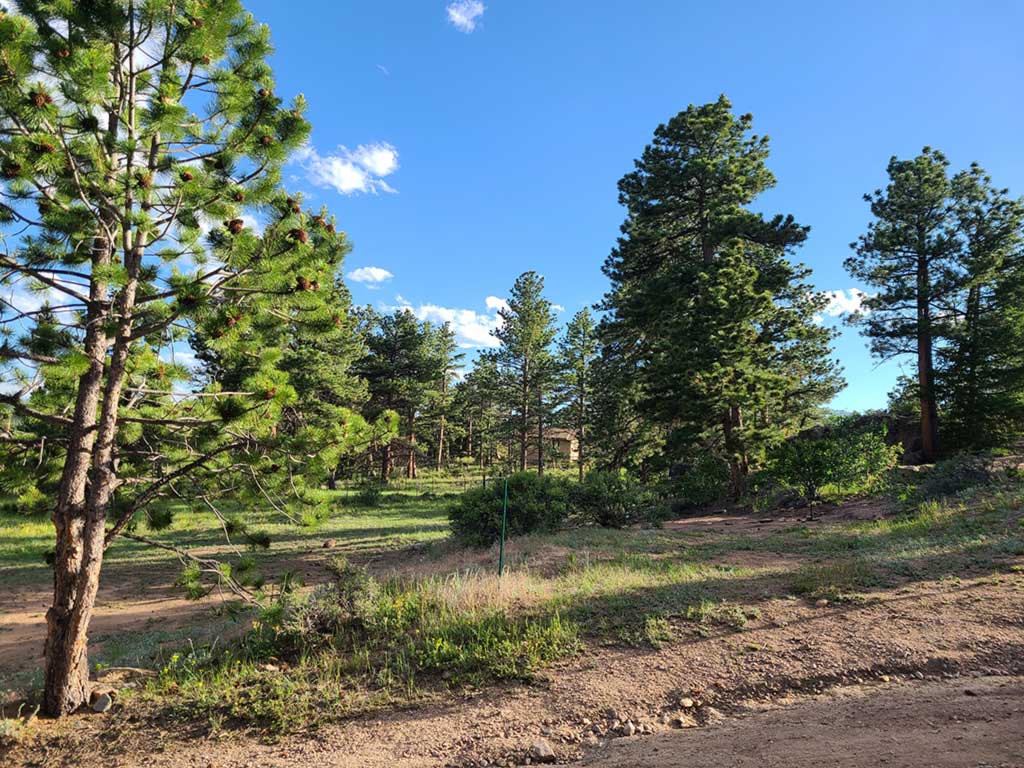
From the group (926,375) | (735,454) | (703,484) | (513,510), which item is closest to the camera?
(513,510)

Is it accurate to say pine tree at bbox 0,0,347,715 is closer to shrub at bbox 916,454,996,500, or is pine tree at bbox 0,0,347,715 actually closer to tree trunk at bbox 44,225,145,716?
tree trunk at bbox 44,225,145,716

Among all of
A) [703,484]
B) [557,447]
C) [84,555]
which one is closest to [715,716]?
[84,555]

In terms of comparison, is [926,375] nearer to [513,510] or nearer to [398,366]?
[513,510]

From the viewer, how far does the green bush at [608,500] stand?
13.4 m

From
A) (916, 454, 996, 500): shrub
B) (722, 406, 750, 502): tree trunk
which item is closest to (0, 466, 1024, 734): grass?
(916, 454, 996, 500): shrub

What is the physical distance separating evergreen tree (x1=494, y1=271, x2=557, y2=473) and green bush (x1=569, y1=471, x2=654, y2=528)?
61.6ft

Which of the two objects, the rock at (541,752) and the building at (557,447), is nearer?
the rock at (541,752)

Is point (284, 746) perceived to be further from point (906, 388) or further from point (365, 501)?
point (906, 388)

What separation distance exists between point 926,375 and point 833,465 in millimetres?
9600

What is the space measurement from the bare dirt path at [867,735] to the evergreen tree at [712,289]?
39.0 feet

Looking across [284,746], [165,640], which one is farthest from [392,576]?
[284,746]

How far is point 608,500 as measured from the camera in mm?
13375

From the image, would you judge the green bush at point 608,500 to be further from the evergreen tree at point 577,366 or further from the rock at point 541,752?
the evergreen tree at point 577,366

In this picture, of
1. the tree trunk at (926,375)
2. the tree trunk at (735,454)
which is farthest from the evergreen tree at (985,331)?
the tree trunk at (735,454)
